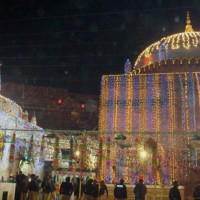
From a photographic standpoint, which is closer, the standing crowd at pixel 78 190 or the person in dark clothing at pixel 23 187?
the standing crowd at pixel 78 190

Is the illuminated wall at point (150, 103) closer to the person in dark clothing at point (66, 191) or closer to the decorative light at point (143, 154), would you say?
the decorative light at point (143, 154)

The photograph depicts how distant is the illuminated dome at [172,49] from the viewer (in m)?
21.7

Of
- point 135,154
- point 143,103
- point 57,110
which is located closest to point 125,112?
point 143,103

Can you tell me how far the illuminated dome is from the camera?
21656 mm

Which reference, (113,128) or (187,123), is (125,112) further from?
(187,123)

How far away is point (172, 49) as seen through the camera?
2186 cm

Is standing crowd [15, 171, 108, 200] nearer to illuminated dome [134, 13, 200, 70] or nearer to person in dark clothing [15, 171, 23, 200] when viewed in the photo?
person in dark clothing [15, 171, 23, 200]

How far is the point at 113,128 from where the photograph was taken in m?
19.0

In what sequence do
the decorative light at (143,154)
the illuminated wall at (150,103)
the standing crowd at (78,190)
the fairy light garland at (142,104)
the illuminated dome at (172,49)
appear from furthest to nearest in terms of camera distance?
the illuminated dome at (172,49), the fairy light garland at (142,104), the illuminated wall at (150,103), the decorative light at (143,154), the standing crowd at (78,190)

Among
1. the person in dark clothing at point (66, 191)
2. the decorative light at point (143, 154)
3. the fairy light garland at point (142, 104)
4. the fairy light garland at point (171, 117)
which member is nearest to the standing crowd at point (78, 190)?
the person in dark clothing at point (66, 191)

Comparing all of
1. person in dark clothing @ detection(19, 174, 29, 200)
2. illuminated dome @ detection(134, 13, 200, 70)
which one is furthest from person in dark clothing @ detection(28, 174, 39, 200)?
illuminated dome @ detection(134, 13, 200, 70)

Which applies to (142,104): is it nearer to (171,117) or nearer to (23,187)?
(171,117)

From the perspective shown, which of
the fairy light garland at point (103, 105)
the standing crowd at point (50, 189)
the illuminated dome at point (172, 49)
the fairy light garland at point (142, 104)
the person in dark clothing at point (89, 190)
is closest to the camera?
the standing crowd at point (50, 189)

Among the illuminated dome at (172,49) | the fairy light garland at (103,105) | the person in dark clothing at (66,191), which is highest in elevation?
the illuminated dome at (172,49)
